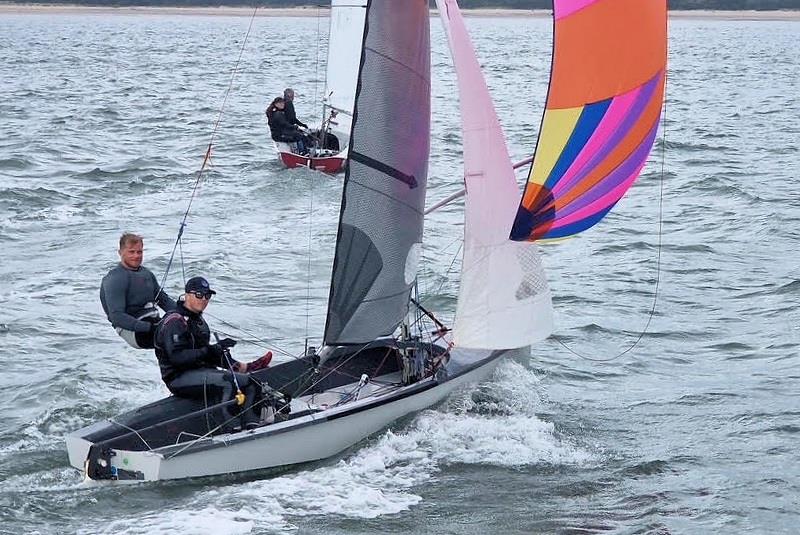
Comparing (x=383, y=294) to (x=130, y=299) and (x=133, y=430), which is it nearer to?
(x=130, y=299)

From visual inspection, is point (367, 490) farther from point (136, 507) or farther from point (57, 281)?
point (57, 281)

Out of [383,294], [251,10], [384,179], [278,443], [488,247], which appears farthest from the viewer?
[251,10]

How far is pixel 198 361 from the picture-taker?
8.31m

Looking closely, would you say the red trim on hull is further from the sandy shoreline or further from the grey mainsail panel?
the sandy shoreline

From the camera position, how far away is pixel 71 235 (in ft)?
53.1

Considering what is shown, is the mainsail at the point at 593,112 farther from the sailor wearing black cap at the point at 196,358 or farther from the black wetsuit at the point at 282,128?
the black wetsuit at the point at 282,128

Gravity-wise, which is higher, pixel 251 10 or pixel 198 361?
pixel 251 10

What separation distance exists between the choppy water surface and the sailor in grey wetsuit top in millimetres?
1053

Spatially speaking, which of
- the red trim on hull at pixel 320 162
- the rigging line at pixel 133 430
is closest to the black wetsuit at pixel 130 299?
the rigging line at pixel 133 430

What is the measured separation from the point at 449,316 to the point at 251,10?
97649 millimetres

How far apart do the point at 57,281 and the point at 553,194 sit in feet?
23.8

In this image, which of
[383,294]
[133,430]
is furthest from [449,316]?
[133,430]

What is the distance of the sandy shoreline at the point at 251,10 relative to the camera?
326 feet

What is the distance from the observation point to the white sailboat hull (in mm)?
7957
